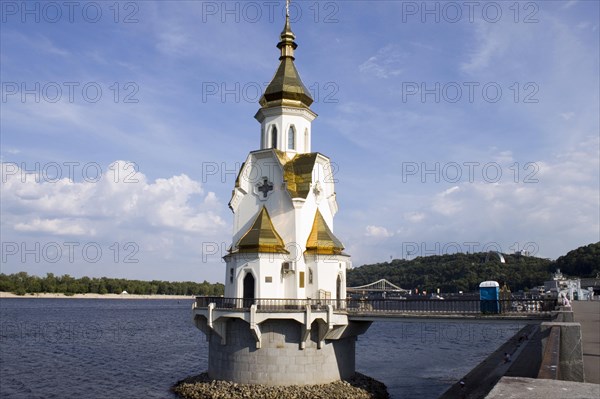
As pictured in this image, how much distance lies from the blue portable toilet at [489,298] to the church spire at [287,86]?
15.0 meters

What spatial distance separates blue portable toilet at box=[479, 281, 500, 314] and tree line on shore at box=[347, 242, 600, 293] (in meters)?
92.2

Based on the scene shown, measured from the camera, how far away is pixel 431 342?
62938 millimetres

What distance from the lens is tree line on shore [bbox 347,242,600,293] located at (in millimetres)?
123625

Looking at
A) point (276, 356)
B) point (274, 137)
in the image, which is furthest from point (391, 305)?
point (274, 137)

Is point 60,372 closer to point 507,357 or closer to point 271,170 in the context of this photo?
point 271,170

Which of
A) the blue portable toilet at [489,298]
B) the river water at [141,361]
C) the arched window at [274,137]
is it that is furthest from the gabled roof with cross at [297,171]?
the river water at [141,361]

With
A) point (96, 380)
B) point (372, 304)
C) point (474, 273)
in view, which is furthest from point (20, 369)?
point (474, 273)

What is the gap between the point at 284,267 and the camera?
29438 millimetres

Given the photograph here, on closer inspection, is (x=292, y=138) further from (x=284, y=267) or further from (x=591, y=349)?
(x=591, y=349)

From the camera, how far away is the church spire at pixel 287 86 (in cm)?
3222

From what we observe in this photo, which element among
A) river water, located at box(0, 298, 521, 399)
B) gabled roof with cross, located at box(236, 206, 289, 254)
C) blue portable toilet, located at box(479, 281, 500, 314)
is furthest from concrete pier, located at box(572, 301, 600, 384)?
gabled roof with cross, located at box(236, 206, 289, 254)

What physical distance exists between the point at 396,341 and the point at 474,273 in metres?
73.0

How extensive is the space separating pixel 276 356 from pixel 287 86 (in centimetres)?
1590

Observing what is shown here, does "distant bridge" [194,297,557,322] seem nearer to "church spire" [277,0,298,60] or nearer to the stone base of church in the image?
the stone base of church
